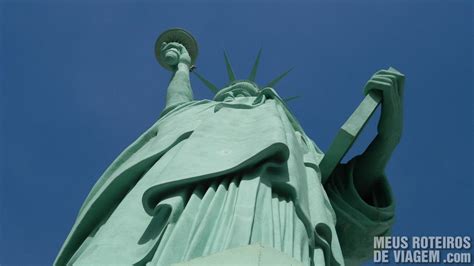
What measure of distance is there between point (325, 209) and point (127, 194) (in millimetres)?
1582

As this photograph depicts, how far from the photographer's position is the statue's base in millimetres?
3344

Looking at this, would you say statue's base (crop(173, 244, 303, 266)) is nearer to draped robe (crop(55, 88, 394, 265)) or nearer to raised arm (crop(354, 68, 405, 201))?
draped robe (crop(55, 88, 394, 265))

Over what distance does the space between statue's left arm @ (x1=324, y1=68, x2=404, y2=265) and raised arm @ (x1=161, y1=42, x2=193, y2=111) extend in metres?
2.20

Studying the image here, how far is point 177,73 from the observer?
984 cm

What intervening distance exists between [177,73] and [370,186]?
3130 millimetres

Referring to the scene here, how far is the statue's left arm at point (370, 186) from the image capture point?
7156mm

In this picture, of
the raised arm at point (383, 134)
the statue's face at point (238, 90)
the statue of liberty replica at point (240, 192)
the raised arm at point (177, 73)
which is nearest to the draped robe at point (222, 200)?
the statue of liberty replica at point (240, 192)

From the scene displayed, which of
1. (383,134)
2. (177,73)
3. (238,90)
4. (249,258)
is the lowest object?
(383,134)

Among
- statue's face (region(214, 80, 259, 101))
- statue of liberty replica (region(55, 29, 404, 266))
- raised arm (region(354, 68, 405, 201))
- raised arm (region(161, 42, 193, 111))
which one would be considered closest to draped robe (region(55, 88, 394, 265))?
statue of liberty replica (region(55, 29, 404, 266))

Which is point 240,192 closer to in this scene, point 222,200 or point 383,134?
point 222,200

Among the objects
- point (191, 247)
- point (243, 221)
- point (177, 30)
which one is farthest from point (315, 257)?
point (177, 30)

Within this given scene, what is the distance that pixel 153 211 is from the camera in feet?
17.3

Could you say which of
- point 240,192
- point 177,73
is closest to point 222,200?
point 240,192

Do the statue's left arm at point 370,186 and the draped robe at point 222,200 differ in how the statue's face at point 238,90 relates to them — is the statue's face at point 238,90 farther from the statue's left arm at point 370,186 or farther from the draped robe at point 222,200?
the statue's left arm at point 370,186
